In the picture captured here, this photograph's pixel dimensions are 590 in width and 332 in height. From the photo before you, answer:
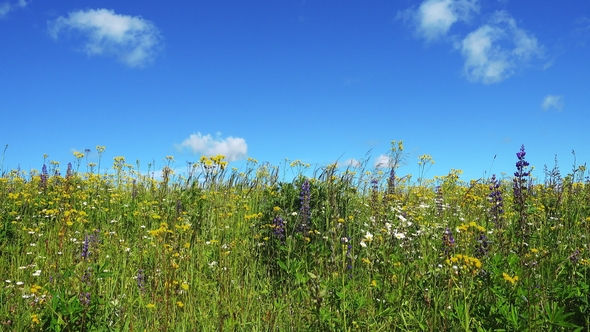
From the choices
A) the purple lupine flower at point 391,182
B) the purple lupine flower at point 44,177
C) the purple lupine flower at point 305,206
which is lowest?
the purple lupine flower at point 305,206

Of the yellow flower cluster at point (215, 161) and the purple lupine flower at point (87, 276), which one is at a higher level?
the yellow flower cluster at point (215, 161)

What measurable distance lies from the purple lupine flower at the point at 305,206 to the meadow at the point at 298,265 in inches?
1.0

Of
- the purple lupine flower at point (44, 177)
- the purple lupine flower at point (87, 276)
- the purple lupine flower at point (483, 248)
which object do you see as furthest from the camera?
the purple lupine flower at point (44, 177)

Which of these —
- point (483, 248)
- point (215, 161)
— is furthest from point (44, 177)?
point (483, 248)

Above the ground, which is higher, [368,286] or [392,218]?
[392,218]

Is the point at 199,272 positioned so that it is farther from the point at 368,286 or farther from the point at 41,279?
the point at 368,286

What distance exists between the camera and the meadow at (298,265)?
2.75 m

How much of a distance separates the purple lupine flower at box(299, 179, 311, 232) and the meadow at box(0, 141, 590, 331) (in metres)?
0.03

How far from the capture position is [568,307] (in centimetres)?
290

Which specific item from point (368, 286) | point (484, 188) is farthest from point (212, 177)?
point (484, 188)

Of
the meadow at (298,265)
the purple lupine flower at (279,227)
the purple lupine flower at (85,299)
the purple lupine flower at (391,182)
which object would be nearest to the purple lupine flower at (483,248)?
the meadow at (298,265)

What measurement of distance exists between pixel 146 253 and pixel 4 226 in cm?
212

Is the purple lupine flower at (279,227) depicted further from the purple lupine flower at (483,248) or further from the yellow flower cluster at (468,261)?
the yellow flower cluster at (468,261)

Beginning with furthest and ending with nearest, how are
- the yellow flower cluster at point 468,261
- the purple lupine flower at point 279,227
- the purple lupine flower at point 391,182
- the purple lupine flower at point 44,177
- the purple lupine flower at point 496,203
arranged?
the purple lupine flower at point 44,177
the purple lupine flower at point 391,182
the purple lupine flower at point 279,227
the purple lupine flower at point 496,203
the yellow flower cluster at point 468,261
